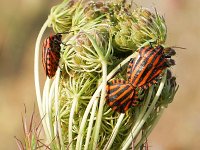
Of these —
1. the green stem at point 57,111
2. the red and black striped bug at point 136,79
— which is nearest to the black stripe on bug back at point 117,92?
the red and black striped bug at point 136,79

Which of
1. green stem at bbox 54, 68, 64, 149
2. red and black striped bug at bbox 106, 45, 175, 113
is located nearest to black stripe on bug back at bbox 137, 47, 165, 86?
red and black striped bug at bbox 106, 45, 175, 113

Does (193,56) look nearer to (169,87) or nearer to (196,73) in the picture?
(196,73)

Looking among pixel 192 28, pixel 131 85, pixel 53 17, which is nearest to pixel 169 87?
pixel 131 85

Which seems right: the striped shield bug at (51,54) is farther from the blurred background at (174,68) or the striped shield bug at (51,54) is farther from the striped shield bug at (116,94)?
the blurred background at (174,68)

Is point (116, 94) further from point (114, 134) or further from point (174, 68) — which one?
point (174, 68)

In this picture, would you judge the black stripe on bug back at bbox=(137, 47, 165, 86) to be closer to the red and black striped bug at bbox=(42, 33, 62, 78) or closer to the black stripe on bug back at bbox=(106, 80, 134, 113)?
the black stripe on bug back at bbox=(106, 80, 134, 113)

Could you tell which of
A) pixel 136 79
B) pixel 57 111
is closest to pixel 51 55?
pixel 57 111
